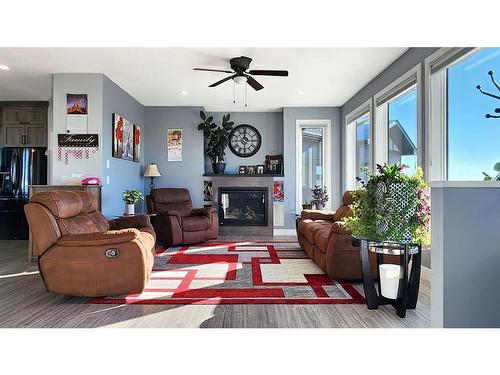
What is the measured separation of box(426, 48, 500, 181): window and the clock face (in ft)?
14.3

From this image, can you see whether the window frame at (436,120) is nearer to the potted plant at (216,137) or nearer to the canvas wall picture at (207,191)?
the potted plant at (216,137)

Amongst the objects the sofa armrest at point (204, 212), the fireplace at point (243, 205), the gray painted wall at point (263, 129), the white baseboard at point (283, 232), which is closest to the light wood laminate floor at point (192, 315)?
the sofa armrest at point (204, 212)

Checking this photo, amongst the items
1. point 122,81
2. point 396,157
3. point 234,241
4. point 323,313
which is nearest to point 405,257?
point 323,313

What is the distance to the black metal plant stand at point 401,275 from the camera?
A: 8.53 ft

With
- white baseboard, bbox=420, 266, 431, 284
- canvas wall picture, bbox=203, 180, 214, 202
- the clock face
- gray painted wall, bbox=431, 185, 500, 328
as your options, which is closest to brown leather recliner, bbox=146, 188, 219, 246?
canvas wall picture, bbox=203, 180, 214, 202

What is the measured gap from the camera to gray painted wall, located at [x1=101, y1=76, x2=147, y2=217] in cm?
522

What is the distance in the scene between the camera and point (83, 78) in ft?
16.7

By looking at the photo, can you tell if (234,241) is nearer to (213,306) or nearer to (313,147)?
(313,147)

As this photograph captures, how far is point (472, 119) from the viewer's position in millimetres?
3314

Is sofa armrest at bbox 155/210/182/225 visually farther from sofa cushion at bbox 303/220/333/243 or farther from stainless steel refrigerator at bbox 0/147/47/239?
stainless steel refrigerator at bbox 0/147/47/239
